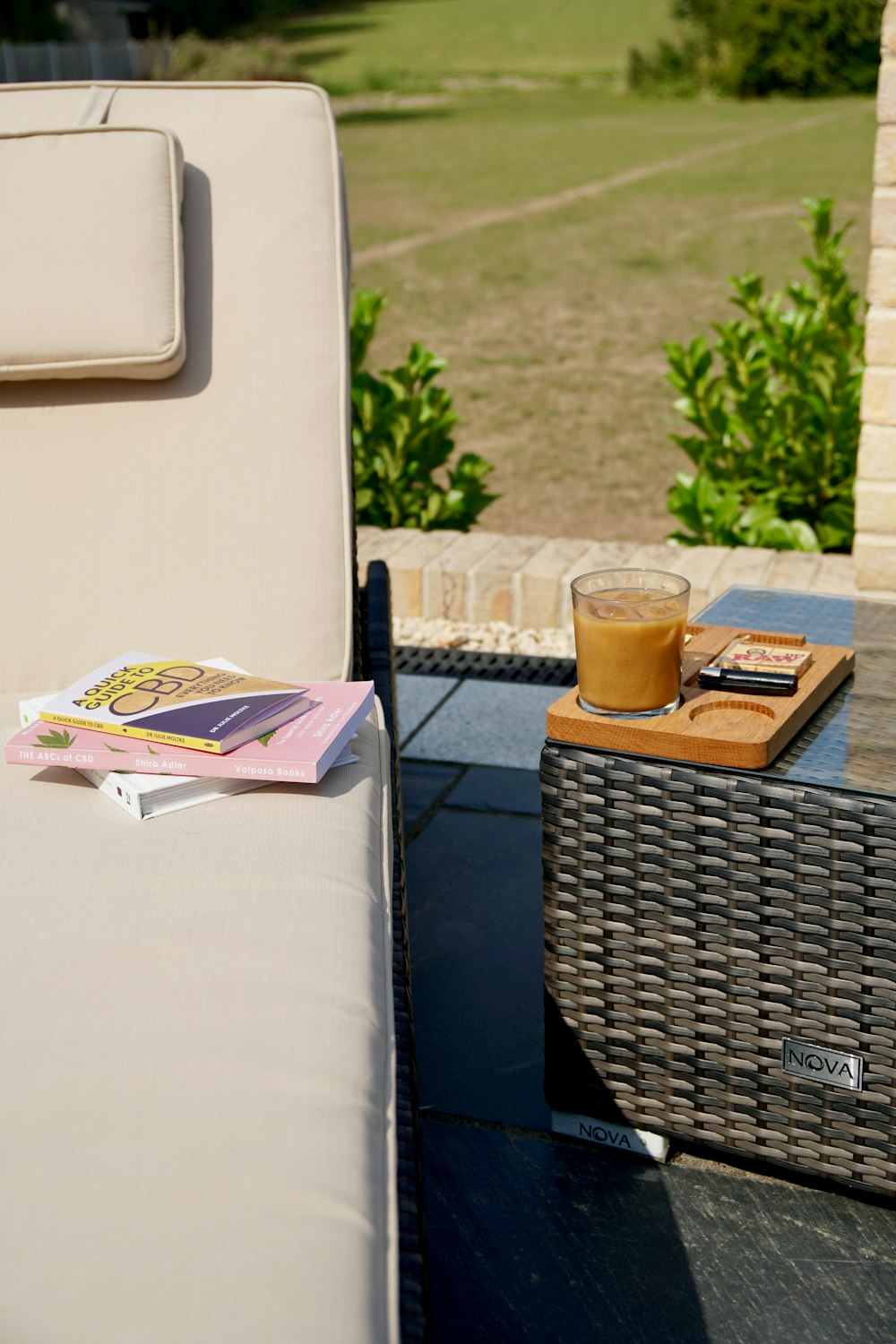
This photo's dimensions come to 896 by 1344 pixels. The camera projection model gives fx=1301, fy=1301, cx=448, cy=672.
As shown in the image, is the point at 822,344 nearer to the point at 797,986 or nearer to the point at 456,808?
the point at 456,808

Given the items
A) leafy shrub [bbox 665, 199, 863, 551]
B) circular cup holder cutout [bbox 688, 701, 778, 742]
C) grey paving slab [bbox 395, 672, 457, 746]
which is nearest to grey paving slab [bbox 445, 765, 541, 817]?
grey paving slab [bbox 395, 672, 457, 746]

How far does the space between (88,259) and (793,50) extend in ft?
76.7

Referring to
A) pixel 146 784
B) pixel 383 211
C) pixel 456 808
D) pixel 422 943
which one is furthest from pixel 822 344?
pixel 383 211

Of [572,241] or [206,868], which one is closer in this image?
[206,868]

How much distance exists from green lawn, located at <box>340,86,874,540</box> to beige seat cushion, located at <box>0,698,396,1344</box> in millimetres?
3190

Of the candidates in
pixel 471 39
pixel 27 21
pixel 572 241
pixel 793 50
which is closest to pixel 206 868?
pixel 572 241

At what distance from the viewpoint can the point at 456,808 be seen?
2.31 meters

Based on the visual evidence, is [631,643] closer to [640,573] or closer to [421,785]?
[640,573]

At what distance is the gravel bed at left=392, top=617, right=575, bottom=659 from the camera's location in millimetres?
2992

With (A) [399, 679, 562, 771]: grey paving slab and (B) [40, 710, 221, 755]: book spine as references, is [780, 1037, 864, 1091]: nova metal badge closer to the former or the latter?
(B) [40, 710, 221, 755]: book spine

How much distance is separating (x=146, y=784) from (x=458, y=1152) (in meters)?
0.58

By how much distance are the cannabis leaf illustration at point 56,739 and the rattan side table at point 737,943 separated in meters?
0.51

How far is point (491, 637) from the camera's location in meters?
3.04

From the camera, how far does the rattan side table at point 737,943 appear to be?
Answer: 1259 millimetres
